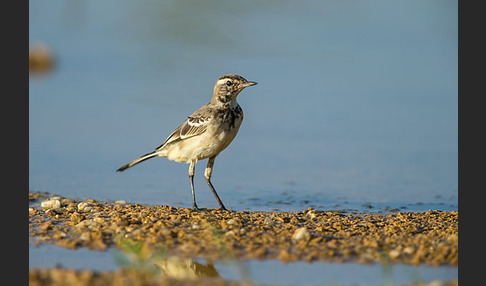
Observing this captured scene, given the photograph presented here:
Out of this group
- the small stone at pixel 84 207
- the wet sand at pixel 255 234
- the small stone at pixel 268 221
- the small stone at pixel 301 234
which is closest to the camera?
the wet sand at pixel 255 234

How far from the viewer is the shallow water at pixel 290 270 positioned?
215 inches

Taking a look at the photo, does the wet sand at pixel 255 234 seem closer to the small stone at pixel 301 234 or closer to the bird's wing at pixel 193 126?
the small stone at pixel 301 234

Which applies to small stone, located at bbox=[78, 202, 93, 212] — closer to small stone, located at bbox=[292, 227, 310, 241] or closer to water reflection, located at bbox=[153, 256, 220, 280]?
water reflection, located at bbox=[153, 256, 220, 280]

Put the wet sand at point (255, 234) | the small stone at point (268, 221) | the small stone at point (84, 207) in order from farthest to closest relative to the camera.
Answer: the small stone at point (84, 207) < the small stone at point (268, 221) < the wet sand at point (255, 234)

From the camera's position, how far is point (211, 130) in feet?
28.3

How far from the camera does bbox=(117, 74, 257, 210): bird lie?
8.68m

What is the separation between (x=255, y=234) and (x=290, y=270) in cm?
97

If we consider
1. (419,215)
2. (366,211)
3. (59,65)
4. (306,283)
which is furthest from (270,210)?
(59,65)

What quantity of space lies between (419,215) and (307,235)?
213 cm

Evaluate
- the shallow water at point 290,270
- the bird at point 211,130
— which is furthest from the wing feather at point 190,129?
the shallow water at point 290,270

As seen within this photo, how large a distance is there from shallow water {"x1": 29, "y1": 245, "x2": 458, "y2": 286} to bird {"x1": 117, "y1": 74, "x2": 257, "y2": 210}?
8.73 feet

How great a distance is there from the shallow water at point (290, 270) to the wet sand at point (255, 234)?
124 millimetres

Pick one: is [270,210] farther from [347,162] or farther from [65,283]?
[65,283]

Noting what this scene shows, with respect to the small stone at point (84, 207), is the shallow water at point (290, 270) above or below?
below
